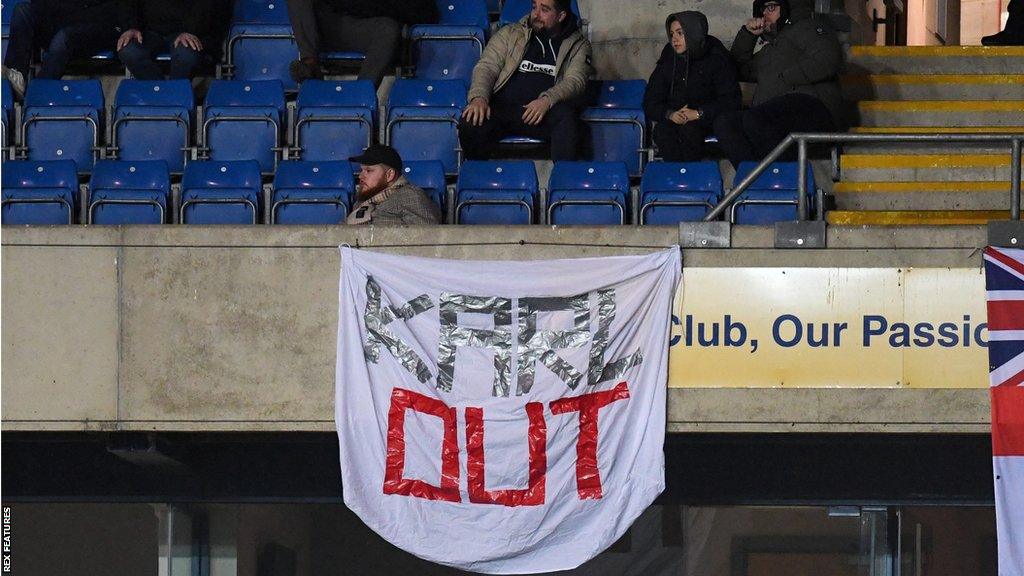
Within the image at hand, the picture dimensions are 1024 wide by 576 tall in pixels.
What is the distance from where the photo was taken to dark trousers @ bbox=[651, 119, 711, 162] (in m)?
10.1

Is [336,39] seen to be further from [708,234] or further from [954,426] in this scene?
[954,426]

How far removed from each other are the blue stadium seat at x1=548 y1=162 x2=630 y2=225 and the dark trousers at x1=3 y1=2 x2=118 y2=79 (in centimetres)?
389

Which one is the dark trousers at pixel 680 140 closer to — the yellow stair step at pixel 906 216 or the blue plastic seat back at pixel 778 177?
the blue plastic seat back at pixel 778 177

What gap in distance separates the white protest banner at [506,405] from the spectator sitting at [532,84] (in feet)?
5.90

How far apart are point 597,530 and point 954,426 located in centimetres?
197

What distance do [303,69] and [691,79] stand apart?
9.03 ft

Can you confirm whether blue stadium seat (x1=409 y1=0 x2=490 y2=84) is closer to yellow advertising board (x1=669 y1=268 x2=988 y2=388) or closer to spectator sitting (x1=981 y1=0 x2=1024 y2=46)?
yellow advertising board (x1=669 y1=268 x2=988 y2=388)

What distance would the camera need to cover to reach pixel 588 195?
968cm

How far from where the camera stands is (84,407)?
883cm

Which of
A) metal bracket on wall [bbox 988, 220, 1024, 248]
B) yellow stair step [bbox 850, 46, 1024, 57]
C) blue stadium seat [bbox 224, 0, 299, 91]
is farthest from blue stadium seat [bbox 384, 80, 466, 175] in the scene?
metal bracket on wall [bbox 988, 220, 1024, 248]

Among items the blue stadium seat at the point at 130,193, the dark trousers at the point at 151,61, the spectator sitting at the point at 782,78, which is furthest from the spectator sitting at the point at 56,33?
the spectator sitting at the point at 782,78

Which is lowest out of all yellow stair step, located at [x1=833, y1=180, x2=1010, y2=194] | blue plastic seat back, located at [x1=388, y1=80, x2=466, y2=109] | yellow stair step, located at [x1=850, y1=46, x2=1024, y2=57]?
yellow stair step, located at [x1=833, y1=180, x2=1010, y2=194]

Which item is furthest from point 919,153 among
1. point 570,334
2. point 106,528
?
point 106,528

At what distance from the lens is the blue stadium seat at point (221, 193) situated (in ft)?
32.0
